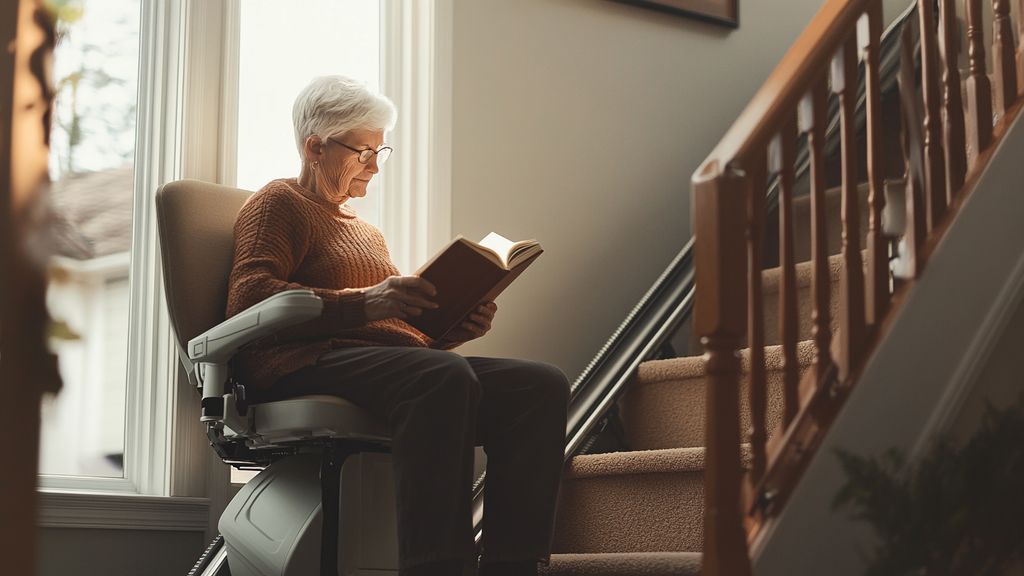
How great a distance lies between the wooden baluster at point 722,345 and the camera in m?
1.59

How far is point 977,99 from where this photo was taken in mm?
2277

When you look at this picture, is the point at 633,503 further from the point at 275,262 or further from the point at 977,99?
the point at 977,99

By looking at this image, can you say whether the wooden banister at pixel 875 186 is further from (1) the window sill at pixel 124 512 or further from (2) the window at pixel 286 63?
(1) the window sill at pixel 124 512

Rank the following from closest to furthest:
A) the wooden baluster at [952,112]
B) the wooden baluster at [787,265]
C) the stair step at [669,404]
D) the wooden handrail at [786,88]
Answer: the wooden handrail at [786,88] < the wooden baluster at [787,265] < the wooden baluster at [952,112] < the stair step at [669,404]

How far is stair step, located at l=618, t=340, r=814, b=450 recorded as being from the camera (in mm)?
2738

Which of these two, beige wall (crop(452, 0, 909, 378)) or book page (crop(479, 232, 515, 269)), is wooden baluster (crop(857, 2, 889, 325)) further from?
beige wall (crop(452, 0, 909, 378))

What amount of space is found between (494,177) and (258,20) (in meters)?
0.75

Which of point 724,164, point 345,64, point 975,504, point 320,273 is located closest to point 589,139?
point 345,64

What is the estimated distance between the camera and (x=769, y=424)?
2.55 metres

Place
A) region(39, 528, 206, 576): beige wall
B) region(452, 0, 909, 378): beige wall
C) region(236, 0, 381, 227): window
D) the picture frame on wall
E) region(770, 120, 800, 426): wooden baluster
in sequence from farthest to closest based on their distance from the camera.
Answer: the picture frame on wall < region(452, 0, 909, 378): beige wall < region(236, 0, 381, 227): window < region(39, 528, 206, 576): beige wall < region(770, 120, 800, 426): wooden baluster

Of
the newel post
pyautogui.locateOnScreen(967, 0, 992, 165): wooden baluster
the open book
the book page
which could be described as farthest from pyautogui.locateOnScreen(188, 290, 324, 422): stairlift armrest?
pyautogui.locateOnScreen(967, 0, 992, 165): wooden baluster

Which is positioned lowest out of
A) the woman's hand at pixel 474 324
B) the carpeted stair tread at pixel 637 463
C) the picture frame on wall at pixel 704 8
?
the carpeted stair tread at pixel 637 463

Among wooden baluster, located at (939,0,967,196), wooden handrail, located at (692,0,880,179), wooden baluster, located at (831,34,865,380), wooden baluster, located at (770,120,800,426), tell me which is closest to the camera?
wooden handrail, located at (692,0,880,179)

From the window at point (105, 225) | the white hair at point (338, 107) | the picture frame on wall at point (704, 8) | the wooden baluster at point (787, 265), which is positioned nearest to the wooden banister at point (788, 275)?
the wooden baluster at point (787, 265)
